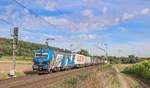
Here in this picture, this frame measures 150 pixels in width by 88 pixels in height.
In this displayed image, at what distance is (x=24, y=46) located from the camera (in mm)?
138375

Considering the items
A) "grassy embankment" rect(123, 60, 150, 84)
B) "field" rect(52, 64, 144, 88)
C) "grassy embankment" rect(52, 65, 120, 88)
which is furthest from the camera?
"grassy embankment" rect(123, 60, 150, 84)

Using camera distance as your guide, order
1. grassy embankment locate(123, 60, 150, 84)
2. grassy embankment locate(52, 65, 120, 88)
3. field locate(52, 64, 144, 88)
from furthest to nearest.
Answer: grassy embankment locate(123, 60, 150, 84) < field locate(52, 64, 144, 88) < grassy embankment locate(52, 65, 120, 88)

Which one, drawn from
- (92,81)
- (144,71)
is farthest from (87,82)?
(144,71)

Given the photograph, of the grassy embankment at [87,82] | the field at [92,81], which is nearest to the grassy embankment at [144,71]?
the field at [92,81]

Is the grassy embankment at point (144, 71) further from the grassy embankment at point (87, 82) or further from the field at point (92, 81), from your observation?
the grassy embankment at point (87, 82)

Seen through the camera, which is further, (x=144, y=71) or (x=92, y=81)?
(x=144, y=71)

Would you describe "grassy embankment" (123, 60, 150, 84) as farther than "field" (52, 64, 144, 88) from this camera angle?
Yes

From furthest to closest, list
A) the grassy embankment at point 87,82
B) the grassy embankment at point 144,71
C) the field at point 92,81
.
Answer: the grassy embankment at point 144,71, the field at point 92,81, the grassy embankment at point 87,82

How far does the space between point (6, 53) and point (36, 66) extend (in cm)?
10686

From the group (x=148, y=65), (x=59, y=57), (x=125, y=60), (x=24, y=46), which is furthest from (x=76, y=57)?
(x=125, y=60)

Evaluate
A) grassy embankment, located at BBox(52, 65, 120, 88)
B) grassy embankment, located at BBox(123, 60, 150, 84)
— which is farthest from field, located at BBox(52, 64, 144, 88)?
grassy embankment, located at BBox(123, 60, 150, 84)

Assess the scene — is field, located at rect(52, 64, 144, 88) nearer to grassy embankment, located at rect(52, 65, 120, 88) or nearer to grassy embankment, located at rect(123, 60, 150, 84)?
grassy embankment, located at rect(52, 65, 120, 88)

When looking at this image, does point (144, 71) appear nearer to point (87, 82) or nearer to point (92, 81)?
point (92, 81)

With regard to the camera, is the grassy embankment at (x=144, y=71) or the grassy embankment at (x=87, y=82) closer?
the grassy embankment at (x=87, y=82)
